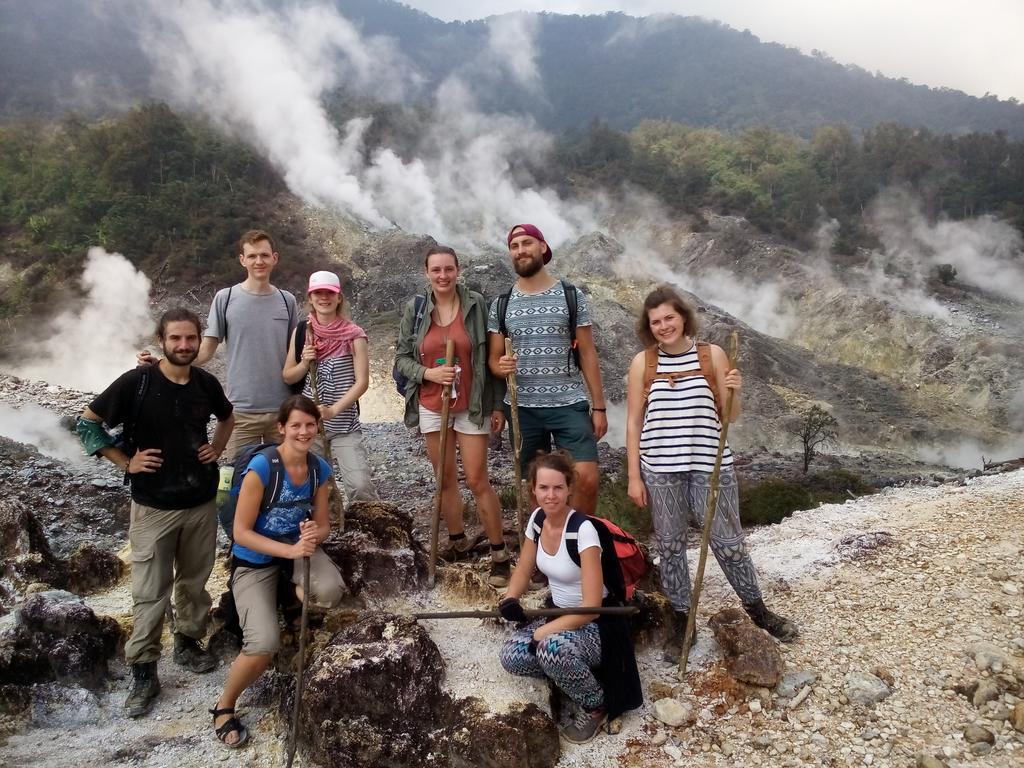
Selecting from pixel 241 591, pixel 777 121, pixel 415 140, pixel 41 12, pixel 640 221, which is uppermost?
pixel 41 12

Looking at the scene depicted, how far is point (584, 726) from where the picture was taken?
282 cm

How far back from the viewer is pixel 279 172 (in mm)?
27359

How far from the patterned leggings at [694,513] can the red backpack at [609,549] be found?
0.89ft

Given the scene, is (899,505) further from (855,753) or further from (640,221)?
(640,221)

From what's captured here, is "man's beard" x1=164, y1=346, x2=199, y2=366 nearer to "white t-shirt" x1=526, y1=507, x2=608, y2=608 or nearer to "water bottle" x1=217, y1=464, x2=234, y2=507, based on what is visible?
"water bottle" x1=217, y1=464, x2=234, y2=507

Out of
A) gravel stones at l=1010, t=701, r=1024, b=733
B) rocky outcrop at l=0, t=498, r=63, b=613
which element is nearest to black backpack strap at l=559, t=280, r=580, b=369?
gravel stones at l=1010, t=701, r=1024, b=733

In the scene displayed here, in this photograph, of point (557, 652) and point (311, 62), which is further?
point (311, 62)

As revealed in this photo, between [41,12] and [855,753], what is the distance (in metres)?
74.2

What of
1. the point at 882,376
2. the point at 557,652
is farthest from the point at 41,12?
the point at 557,652

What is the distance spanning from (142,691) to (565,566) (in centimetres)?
230

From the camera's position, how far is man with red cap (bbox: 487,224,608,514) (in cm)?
344

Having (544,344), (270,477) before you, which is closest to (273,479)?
(270,477)

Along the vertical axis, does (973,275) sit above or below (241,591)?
above

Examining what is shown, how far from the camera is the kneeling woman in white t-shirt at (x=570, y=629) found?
271 centimetres
